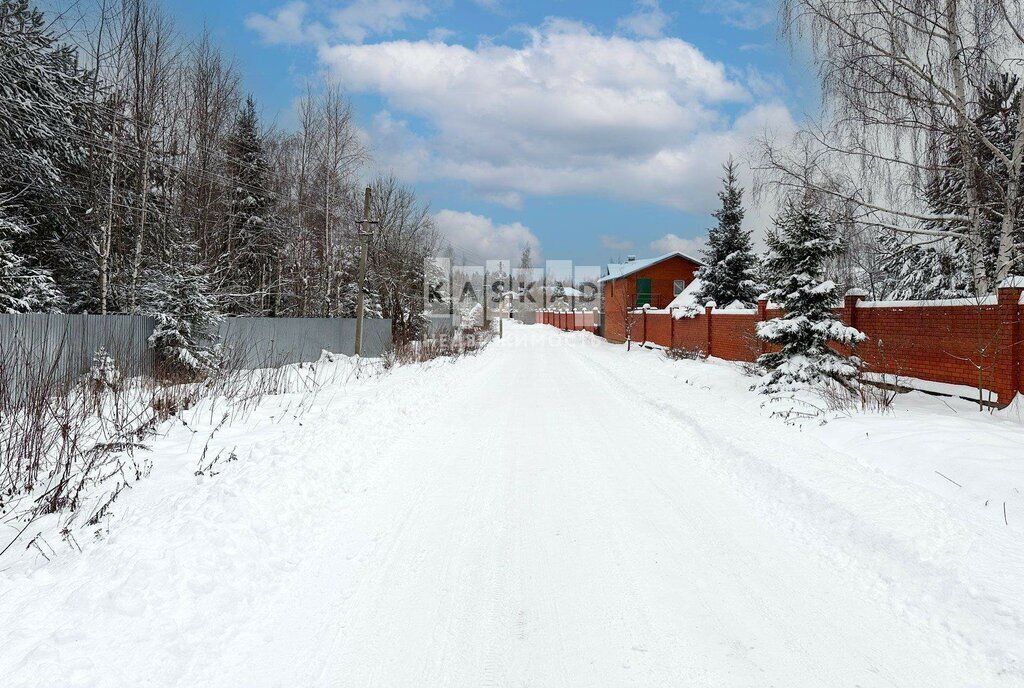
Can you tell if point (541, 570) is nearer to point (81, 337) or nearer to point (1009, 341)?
point (1009, 341)

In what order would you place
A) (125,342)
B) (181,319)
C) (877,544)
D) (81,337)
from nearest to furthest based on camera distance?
(877,544) → (81,337) → (125,342) → (181,319)

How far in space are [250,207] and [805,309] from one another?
2593cm

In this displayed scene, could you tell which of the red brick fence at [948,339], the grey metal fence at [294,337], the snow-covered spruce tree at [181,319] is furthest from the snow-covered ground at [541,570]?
the grey metal fence at [294,337]

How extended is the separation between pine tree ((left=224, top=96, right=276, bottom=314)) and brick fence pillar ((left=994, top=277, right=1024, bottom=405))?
25.9m

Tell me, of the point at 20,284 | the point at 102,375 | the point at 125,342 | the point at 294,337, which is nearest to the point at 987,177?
the point at 102,375

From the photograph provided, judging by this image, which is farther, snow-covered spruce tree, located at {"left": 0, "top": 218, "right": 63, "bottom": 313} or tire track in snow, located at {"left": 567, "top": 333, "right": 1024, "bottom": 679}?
snow-covered spruce tree, located at {"left": 0, "top": 218, "right": 63, "bottom": 313}

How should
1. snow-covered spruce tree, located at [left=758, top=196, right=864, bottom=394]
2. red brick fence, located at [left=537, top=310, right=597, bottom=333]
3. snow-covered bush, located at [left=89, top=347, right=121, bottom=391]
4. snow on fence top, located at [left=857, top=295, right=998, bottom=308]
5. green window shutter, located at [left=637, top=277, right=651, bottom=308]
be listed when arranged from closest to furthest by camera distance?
snow-covered bush, located at [left=89, top=347, right=121, bottom=391] → snow on fence top, located at [left=857, top=295, right=998, bottom=308] → snow-covered spruce tree, located at [left=758, top=196, right=864, bottom=394] → green window shutter, located at [left=637, top=277, right=651, bottom=308] → red brick fence, located at [left=537, top=310, right=597, bottom=333]

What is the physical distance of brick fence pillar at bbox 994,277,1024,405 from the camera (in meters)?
8.23

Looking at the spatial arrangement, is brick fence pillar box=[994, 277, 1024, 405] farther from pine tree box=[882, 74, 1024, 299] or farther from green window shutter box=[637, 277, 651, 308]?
green window shutter box=[637, 277, 651, 308]

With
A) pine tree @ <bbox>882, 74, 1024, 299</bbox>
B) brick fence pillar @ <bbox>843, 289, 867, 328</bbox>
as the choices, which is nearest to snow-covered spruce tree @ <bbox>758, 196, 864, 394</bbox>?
brick fence pillar @ <bbox>843, 289, 867, 328</bbox>

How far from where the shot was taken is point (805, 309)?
10695 millimetres

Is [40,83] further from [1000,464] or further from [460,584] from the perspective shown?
[1000,464]

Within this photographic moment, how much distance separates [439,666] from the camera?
103 inches

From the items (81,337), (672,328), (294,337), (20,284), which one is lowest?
(294,337)
